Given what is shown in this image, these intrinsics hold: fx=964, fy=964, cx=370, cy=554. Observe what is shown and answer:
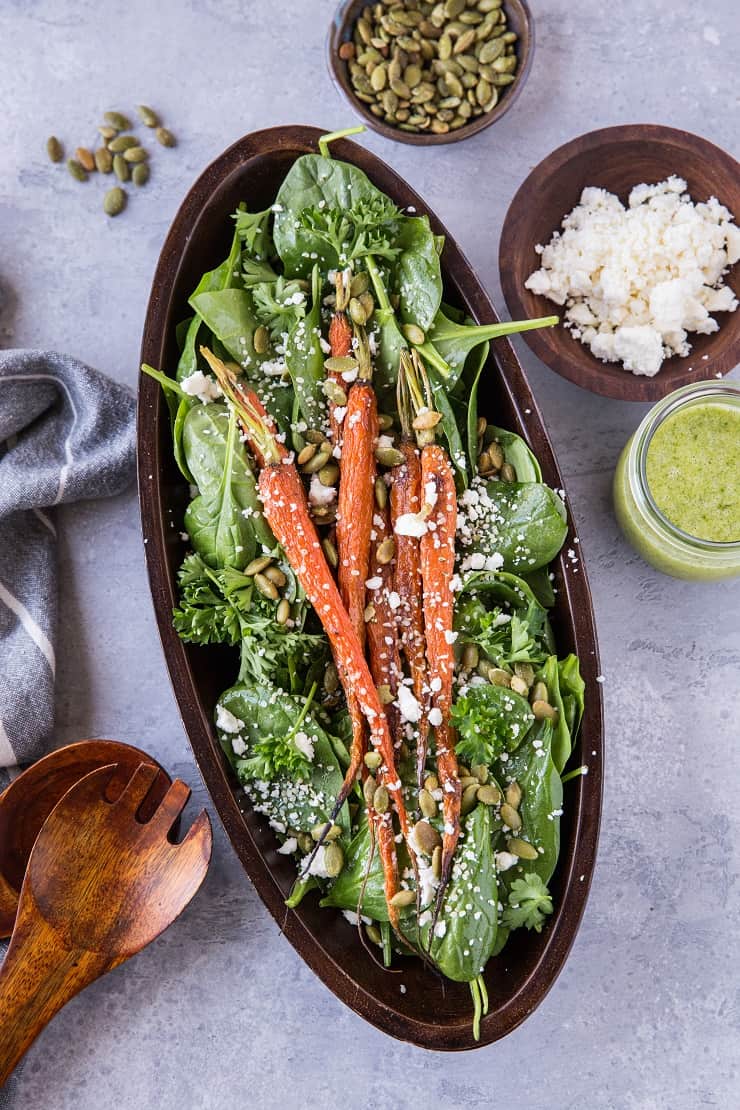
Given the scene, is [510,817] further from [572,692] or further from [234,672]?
[234,672]

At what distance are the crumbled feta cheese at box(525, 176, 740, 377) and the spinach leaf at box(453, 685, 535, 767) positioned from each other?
2.58 feet

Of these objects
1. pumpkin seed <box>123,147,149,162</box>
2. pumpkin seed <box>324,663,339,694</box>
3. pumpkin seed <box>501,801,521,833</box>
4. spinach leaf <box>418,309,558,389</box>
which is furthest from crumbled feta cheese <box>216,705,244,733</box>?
pumpkin seed <box>123,147,149,162</box>

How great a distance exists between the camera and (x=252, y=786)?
6.02 feet

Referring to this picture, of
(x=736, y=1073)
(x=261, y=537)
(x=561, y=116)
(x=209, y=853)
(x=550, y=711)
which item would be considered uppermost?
(x=561, y=116)

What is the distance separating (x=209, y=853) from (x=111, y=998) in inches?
19.3

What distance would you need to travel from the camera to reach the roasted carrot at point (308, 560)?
5.77 feet

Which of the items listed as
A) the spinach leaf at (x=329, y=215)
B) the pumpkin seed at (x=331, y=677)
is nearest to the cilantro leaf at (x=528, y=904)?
the pumpkin seed at (x=331, y=677)

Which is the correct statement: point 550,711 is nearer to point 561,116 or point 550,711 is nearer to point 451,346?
point 451,346

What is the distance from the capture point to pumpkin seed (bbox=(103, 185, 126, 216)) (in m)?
2.23

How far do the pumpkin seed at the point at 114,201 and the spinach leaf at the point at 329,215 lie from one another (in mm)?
573

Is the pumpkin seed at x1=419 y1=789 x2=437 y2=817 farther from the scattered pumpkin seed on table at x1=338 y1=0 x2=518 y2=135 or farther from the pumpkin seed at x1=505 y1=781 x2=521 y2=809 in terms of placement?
the scattered pumpkin seed on table at x1=338 y1=0 x2=518 y2=135

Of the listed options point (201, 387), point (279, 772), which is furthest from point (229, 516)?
point (279, 772)

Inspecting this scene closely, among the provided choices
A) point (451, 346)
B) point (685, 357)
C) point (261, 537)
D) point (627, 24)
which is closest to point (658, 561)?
point (685, 357)

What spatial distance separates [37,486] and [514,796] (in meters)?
1.19
